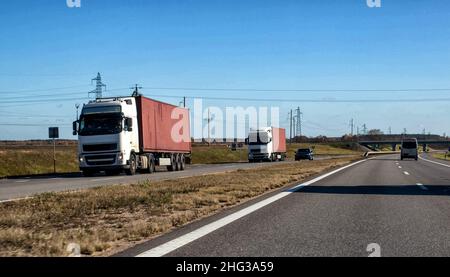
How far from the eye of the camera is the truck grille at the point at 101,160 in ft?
97.3

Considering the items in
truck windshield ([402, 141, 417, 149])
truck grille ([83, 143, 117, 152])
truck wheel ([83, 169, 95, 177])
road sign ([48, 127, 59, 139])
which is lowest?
truck wheel ([83, 169, 95, 177])

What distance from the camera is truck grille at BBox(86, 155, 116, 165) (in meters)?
29.7

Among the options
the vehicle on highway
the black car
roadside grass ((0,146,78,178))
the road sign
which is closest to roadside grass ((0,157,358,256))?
the road sign

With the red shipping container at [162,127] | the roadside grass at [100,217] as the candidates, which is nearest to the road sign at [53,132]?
the red shipping container at [162,127]

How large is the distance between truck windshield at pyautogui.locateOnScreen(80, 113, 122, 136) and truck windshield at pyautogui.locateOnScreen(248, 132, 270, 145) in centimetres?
3169

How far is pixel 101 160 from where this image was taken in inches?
1176

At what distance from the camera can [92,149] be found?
29781mm

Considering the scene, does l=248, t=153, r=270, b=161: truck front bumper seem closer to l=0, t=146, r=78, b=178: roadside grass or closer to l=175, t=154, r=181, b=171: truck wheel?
l=0, t=146, r=78, b=178: roadside grass

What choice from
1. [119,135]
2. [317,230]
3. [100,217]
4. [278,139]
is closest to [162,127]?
[119,135]

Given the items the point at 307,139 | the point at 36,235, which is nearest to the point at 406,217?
the point at 36,235

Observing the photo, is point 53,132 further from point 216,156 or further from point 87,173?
point 216,156

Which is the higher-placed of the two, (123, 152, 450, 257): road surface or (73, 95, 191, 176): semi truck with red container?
(73, 95, 191, 176): semi truck with red container

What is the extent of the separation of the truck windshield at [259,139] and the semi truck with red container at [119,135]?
83.5 feet
